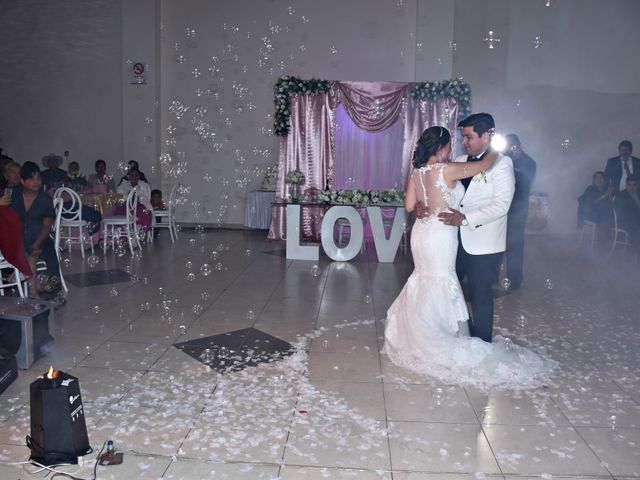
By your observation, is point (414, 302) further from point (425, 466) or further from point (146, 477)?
point (146, 477)

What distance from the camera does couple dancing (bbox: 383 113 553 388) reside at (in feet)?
12.1

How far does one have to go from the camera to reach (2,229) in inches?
170

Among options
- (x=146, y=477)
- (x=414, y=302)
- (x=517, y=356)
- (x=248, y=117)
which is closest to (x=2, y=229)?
(x=146, y=477)

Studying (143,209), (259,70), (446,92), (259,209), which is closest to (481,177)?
(143,209)

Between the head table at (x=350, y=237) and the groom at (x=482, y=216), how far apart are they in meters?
3.86

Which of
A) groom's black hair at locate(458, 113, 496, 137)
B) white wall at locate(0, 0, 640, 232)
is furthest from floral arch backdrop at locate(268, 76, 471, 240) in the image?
groom's black hair at locate(458, 113, 496, 137)

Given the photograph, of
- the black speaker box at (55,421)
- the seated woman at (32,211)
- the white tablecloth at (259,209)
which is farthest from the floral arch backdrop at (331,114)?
the black speaker box at (55,421)

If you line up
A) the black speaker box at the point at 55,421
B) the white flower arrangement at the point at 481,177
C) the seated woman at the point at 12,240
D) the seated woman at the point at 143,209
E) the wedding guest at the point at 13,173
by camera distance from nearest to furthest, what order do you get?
the black speaker box at the point at 55,421
the white flower arrangement at the point at 481,177
the seated woman at the point at 12,240
the wedding guest at the point at 13,173
the seated woman at the point at 143,209

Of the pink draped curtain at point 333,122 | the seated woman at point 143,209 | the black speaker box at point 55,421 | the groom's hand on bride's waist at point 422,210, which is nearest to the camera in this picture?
the black speaker box at point 55,421

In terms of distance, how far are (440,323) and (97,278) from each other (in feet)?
12.9

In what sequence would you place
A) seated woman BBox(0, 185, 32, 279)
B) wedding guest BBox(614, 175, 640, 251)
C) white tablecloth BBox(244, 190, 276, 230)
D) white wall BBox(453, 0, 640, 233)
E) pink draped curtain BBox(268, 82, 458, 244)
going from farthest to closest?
white wall BBox(453, 0, 640, 233), white tablecloth BBox(244, 190, 276, 230), pink draped curtain BBox(268, 82, 458, 244), wedding guest BBox(614, 175, 640, 251), seated woman BBox(0, 185, 32, 279)

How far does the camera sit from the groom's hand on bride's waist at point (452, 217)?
147 inches

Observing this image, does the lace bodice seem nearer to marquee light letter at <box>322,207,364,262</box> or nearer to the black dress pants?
the black dress pants

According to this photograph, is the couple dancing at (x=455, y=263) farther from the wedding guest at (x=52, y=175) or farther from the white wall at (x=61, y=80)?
the white wall at (x=61, y=80)
